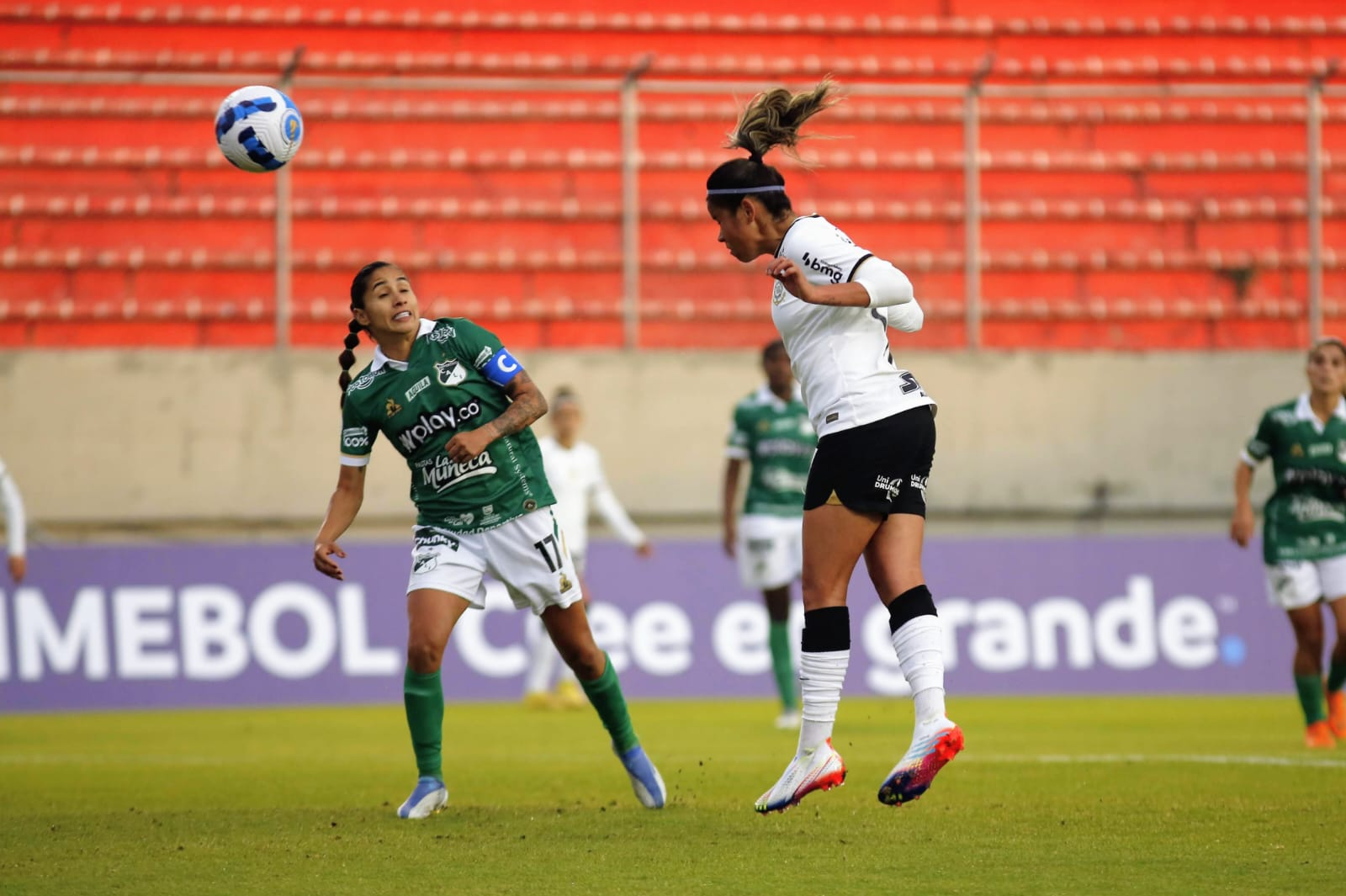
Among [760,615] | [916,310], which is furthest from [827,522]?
[760,615]

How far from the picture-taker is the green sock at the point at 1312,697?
10.4 m

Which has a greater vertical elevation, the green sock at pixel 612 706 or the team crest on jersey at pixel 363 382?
the team crest on jersey at pixel 363 382

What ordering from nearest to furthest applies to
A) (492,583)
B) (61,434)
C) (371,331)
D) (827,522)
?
1. (827,522)
2. (371,331)
3. (492,583)
4. (61,434)

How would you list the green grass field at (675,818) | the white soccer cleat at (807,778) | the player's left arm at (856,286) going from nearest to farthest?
the green grass field at (675,818) < the player's left arm at (856,286) < the white soccer cleat at (807,778)

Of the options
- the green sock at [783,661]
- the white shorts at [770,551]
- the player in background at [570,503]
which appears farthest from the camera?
the player in background at [570,503]

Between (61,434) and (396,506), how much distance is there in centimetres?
289

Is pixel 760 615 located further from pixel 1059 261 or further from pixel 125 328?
pixel 125 328

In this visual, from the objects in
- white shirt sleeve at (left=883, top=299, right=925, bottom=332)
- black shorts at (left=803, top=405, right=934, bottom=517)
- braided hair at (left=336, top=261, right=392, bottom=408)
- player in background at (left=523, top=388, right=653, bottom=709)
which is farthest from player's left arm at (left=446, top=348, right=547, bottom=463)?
player in background at (left=523, top=388, right=653, bottom=709)

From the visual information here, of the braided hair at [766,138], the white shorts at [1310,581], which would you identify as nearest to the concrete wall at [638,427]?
the white shorts at [1310,581]

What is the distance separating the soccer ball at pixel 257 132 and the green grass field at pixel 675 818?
8.90 ft

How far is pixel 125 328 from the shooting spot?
55.8ft

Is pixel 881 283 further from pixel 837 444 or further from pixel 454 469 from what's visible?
pixel 454 469

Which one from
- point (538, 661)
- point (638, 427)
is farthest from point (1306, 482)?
point (638, 427)

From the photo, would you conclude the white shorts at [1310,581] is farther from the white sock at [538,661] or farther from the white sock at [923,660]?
the white sock at [538,661]
